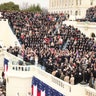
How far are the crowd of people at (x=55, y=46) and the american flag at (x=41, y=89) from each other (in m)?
0.98

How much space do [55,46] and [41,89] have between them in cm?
1356

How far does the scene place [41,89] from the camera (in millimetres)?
32219

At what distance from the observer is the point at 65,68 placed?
30.0 m

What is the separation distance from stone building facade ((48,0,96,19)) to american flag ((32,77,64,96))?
7118cm

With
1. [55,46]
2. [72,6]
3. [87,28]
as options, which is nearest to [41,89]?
[55,46]

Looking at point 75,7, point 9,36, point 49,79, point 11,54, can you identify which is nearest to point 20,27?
point 9,36

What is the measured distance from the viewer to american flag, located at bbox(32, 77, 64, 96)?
29805mm

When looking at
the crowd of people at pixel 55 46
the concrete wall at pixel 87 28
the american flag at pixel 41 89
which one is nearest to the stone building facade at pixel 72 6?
the concrete wall at pixel 87 28

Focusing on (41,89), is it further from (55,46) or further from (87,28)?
(87,28)

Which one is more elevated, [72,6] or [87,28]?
[72,6]

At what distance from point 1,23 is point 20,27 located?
13.4ft

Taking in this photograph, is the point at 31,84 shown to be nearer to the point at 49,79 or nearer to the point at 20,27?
the point at 49,79

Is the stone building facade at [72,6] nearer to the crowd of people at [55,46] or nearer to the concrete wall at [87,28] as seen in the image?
the concrete wall at [87,28]

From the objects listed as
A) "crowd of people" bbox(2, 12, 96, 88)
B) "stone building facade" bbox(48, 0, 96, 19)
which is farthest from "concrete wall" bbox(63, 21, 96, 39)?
"stone building facade" bbox(48, 0, 96, 19)
